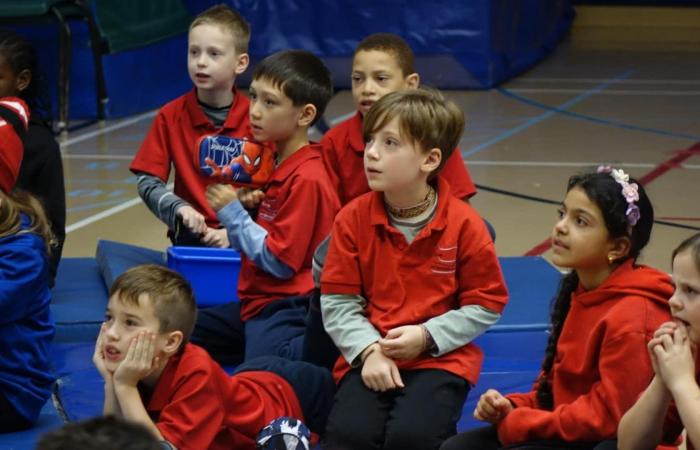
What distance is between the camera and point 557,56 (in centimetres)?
1138

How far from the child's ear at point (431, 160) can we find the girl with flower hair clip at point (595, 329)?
1.71ft

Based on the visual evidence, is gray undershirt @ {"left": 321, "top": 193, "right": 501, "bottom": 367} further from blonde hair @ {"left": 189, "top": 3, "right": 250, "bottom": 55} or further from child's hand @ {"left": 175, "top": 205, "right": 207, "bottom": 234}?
blonde hair @ {"left": 189, "top": 3, "right": 250, "bottom": 55}

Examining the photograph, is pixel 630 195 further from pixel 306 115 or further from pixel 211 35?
pixel 211 35

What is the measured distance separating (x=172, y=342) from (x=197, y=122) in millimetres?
1564

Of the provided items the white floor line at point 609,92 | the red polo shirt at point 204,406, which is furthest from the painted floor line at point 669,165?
the red polo shirt at point 204,406

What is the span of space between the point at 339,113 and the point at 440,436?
5480 mm

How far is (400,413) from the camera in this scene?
329 cm

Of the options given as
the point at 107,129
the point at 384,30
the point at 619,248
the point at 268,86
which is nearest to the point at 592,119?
the point at 384,30

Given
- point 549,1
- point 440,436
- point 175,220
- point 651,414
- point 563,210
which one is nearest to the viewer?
point 651,414

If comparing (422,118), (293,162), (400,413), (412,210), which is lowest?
(400,413)

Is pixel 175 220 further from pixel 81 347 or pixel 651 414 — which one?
pixel 651 414

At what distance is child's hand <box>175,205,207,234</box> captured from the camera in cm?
426

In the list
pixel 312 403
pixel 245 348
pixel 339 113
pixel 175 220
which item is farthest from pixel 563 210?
pixel 339 113

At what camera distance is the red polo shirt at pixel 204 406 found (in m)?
3.04
